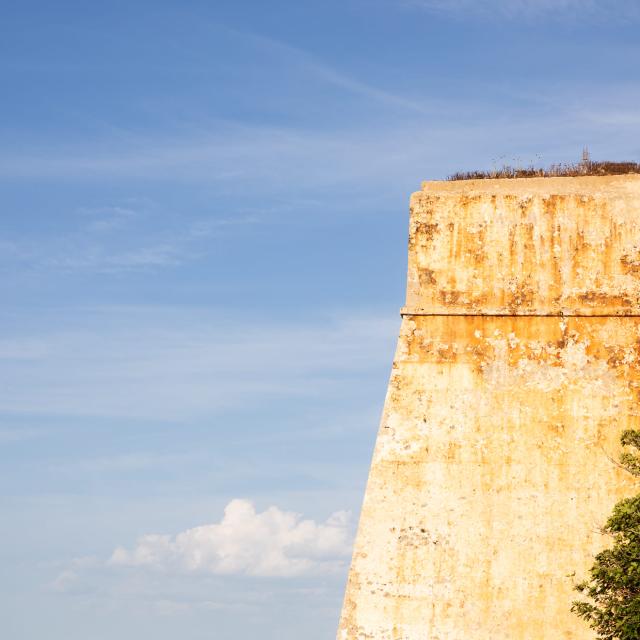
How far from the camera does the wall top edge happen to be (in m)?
21.0

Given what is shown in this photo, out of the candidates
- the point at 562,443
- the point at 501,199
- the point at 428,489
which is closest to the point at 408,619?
the point at 428,489

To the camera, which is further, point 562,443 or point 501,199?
point 501,199

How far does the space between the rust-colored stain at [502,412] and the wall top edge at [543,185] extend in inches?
1.1

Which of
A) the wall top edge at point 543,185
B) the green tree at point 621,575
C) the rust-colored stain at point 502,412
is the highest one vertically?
the wall top edge at point 543,185

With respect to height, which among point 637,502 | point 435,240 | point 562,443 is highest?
point 435,240

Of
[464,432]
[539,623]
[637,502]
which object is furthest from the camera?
[464,432]

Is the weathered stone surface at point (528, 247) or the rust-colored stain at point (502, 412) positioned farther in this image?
the weathered stone surface at point (528, 247)

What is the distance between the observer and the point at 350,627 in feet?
63.8

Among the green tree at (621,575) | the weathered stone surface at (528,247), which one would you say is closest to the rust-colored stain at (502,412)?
the weathered stone surface at (528,247)

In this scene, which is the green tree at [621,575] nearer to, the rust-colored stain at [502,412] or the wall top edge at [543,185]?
the rust-colored stain at [502,412]

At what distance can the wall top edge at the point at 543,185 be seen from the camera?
21.0 meters

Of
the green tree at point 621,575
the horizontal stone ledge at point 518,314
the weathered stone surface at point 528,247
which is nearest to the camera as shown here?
the green tree at point 621,575

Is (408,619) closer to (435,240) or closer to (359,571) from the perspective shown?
(359,571)

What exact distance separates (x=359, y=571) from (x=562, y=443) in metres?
4.02
